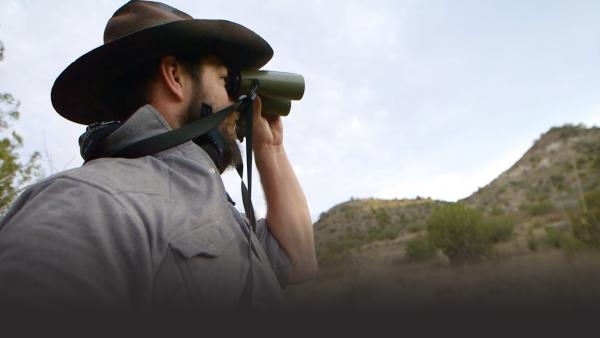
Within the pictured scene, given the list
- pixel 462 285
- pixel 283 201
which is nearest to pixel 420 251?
pixel 462 285

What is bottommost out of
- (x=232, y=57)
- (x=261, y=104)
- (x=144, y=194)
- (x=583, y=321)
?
(x=583, y=321)

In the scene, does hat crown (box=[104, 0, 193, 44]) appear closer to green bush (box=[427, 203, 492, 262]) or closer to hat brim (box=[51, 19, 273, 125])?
hat brim (box=[51, 19, 273, 125])

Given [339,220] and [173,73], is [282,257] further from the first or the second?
[339,220]

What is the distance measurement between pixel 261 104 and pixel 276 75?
15cm

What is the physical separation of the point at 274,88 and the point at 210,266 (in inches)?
39.1

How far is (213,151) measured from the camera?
5.31 ft

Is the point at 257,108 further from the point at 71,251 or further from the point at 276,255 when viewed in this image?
the point at 71,251

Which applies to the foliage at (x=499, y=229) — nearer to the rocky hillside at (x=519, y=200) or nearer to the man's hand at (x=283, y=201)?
the rocky hillside at (x=519, y=200)

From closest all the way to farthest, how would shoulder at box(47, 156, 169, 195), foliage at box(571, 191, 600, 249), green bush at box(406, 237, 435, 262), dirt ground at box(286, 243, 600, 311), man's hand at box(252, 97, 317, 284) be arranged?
dirt ground at box(286, 243, 600, 311) < shoulder at box(47, 156, 169, 195) < man's hand at box(252, 97, 317, 284) < foliage at box(571, 191, 600, 249) < green bush at box(406, 237, 435, 262)

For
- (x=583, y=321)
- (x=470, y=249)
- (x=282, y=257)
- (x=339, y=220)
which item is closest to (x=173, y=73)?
(x=282, y=257)

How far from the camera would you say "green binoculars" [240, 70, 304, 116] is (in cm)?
183

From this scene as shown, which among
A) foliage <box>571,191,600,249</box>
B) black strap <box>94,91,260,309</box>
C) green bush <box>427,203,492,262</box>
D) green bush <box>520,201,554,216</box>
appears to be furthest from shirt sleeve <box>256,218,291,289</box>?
green bush <box>520,201,554,216</box>

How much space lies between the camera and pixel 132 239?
0.99 m

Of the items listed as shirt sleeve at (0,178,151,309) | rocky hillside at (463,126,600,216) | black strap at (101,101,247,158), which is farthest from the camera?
rocky hillside at (463,126,600,216)
